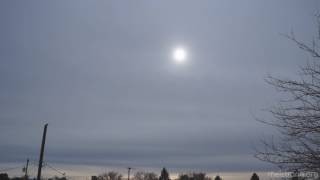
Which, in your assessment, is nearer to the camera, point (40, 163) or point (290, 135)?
point (290, 135)

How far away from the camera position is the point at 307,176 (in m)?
9.38

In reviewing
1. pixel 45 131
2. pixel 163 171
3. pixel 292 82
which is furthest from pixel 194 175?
pixel 292 82

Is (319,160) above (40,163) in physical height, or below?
below

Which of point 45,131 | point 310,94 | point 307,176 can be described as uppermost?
point 45,131

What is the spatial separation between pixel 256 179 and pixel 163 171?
3772cm

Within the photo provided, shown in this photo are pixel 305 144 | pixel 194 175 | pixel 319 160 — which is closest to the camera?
pixel 319 160

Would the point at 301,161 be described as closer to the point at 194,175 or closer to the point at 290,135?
the point at 290,135

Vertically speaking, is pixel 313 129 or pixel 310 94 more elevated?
pixel 310 94

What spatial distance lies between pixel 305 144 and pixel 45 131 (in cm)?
2547

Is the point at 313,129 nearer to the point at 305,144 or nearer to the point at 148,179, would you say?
the point at 305,144

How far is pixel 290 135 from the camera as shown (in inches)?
383

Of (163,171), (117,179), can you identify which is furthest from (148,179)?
(163,171)

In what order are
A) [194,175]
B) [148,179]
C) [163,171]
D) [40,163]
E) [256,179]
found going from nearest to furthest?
[40,163], [256,179], [163,171], [194,175], [148,179]

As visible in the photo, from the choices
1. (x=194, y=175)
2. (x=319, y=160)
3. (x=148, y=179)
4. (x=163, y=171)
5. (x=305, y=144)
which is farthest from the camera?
(x=148, y=179)
